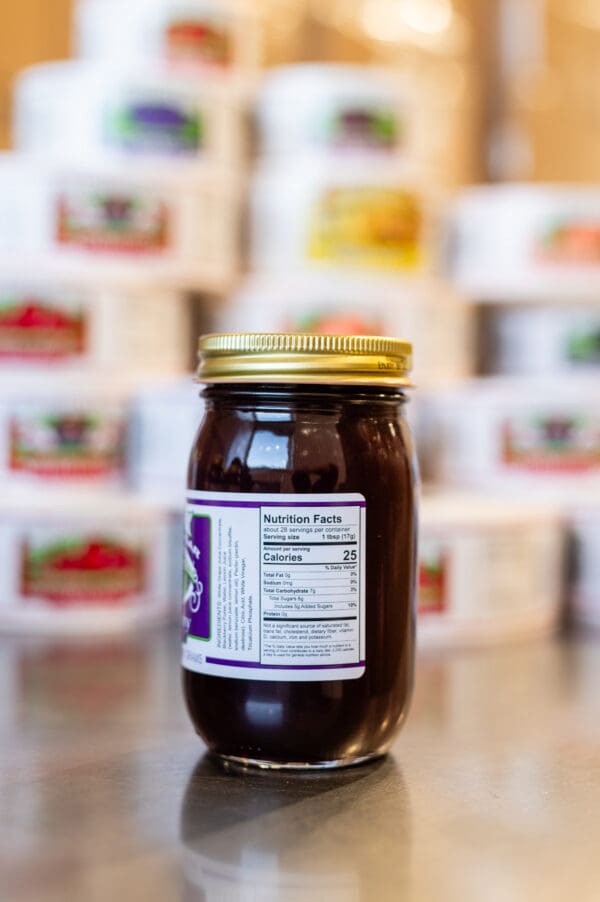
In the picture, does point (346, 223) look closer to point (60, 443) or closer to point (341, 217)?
point (341, 217)

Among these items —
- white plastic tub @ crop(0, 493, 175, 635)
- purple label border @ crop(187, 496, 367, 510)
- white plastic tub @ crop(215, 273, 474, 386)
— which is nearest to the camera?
purple label border @ crop(187, 496, 367, 510)

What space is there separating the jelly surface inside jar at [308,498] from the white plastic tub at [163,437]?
573 mm

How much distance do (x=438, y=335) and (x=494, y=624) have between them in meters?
0.42

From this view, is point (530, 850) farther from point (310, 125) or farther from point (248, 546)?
point (310, 125)

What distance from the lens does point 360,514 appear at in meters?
0.67

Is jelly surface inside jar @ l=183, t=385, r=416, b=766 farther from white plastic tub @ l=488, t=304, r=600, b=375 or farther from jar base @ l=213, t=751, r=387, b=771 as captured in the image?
white plastic tub @ l=488, t=304, r=600, b=375

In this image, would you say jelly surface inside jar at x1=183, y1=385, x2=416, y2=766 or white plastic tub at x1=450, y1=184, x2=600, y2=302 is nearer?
jelly surface inside jar at x1=183, y1=385, x2=416, y2=766

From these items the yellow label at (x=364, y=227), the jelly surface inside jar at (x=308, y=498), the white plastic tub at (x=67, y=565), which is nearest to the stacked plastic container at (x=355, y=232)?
the yellow label at (x=364, y=227)

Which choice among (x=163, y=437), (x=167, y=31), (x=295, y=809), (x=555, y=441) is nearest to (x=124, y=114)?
(x=167, y=31)

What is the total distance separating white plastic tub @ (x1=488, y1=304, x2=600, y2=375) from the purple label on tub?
890 mm

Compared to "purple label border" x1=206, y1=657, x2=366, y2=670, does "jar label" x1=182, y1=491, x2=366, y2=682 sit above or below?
above

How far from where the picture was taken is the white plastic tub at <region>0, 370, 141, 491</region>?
129cm

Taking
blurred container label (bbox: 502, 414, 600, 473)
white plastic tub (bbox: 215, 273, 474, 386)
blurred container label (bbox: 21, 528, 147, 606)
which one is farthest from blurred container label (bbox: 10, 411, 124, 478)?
blurred container label (bbox: 502, 414, 600, 473)

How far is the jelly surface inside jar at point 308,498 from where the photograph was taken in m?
0.67
